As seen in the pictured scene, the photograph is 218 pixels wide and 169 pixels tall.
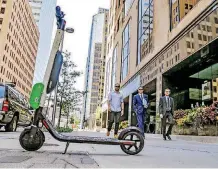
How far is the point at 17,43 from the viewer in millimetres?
72875

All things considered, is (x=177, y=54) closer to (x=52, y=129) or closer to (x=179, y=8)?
(x=179, y=8)

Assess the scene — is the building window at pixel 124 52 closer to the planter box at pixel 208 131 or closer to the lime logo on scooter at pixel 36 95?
the planter box at pixel 208 131

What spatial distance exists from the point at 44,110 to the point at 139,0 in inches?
1070

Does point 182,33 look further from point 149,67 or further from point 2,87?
point 2,87

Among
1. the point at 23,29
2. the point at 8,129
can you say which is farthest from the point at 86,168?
the point at 23,29

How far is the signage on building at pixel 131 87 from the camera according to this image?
26436mm

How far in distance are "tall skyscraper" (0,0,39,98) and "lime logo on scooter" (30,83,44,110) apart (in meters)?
58.5

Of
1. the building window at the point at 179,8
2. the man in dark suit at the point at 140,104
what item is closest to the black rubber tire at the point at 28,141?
the man in dark suit at the point at 140,104

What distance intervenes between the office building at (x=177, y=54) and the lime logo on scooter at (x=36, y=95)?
390 inches

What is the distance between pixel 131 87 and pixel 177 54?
1360 centimetres

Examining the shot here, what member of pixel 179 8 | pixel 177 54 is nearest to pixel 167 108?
pixel 177 54

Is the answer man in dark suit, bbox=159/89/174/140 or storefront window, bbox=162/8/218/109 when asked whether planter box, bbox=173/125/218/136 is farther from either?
storefront window, bbox=162/8/218/109

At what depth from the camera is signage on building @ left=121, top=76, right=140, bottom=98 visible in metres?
26.4

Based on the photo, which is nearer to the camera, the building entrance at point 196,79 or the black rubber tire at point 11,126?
the black rubber tire at point 11,126
